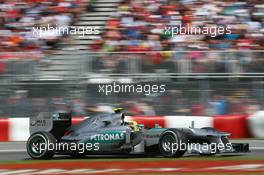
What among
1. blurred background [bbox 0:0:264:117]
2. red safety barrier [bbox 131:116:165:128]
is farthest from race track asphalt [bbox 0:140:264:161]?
red safety barrier [bbox 131:116:165:128]

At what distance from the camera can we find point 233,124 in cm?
1482

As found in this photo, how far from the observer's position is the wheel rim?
10637 mm

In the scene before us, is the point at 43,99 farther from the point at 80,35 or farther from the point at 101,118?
the point at 101,118

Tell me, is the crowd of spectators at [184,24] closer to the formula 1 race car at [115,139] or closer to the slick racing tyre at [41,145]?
the formula 1 race car at [115,139]

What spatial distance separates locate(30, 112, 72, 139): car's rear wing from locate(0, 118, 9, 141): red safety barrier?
155 inches

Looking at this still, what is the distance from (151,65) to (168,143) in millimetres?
4187

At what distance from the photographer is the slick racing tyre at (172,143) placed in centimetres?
1057

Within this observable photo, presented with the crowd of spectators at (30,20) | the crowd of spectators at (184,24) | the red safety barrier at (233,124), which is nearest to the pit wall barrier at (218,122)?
the red safety barrier at (233,124)

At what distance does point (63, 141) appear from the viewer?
37.0 feet

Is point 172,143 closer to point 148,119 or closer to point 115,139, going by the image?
point 115,139

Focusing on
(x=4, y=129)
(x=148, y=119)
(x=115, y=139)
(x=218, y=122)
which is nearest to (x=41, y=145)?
(x=115, y=139)

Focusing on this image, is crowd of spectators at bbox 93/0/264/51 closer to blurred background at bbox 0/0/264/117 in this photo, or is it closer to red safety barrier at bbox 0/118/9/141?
blurred background at bbox 0/0/264/117

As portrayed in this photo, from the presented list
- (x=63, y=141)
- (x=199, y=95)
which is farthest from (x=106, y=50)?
(x=63, y=141)

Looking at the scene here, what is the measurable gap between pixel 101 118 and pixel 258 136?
194 inches
